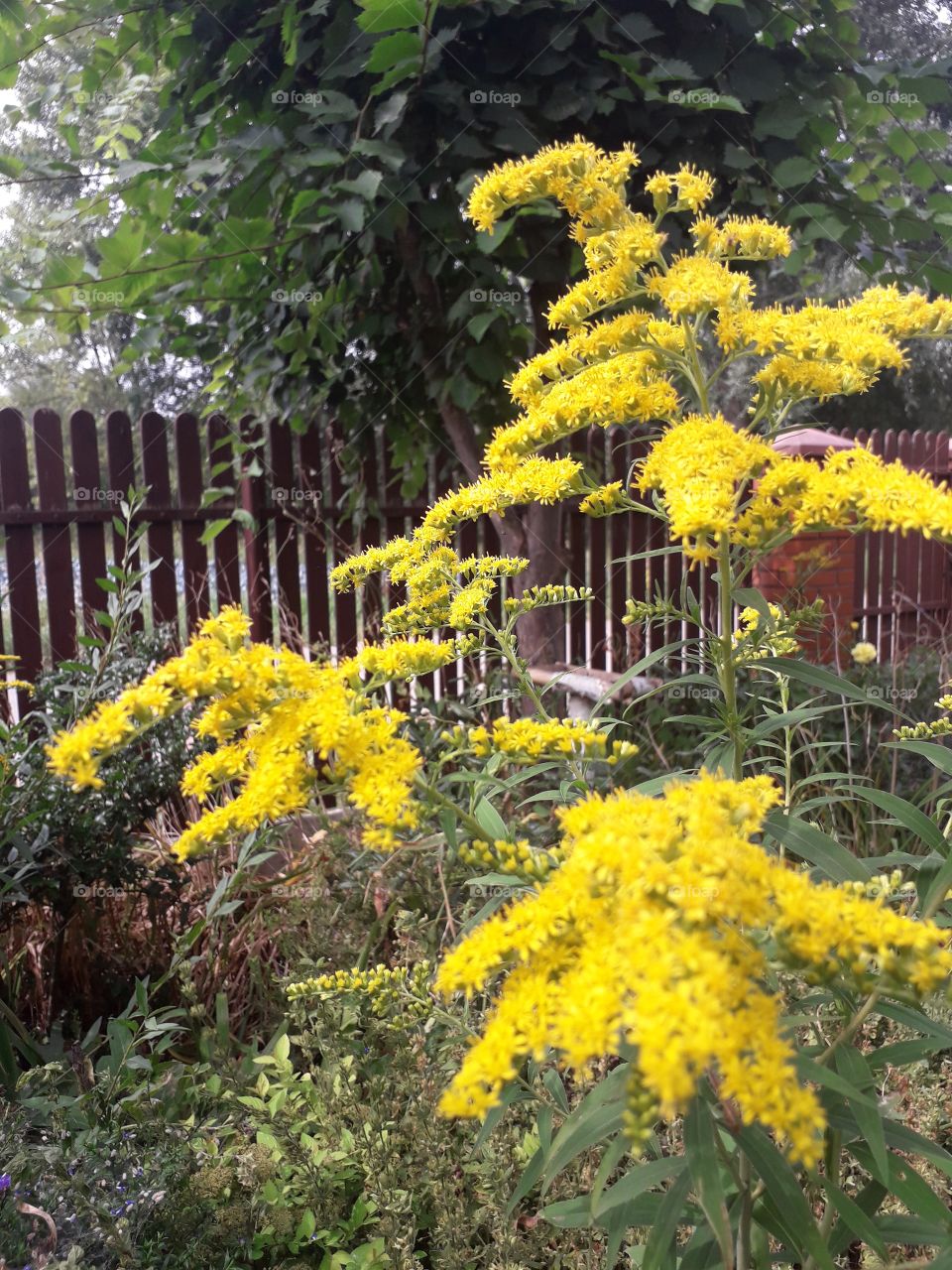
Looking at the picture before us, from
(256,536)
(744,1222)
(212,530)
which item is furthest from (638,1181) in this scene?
(256,536)

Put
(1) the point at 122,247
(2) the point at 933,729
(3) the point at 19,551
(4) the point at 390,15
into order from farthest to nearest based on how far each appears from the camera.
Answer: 1. (3) the point at 19,551
2. (1) the point at 122,247
3. (4) the point at 390,15
4. (2) the point at 933,729

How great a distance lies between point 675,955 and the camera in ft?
2.43

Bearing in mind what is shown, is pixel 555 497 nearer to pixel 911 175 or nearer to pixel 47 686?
pixel 47 686

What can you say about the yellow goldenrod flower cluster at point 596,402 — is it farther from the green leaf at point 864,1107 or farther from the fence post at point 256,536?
the fence post at point 256,536

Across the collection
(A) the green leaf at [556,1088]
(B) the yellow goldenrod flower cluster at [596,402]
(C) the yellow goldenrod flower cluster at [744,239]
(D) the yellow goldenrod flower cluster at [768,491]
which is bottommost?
(A) the green leaf at [556,1088]

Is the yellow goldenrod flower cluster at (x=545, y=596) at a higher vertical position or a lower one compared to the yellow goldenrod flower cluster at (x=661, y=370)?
lower

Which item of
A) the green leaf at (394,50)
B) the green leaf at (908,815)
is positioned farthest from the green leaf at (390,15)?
the green leaf at (908,815)

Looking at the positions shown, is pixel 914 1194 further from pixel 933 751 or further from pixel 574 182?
pixel 574 182

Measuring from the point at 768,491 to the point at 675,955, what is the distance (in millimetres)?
849

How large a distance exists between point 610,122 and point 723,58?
523 millimetres

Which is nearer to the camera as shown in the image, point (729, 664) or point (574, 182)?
point (729, 664)

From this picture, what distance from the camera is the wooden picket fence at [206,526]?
176 inches

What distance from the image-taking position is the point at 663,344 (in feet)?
5.20

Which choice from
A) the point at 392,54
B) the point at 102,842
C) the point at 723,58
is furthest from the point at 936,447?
the point at 102,842
